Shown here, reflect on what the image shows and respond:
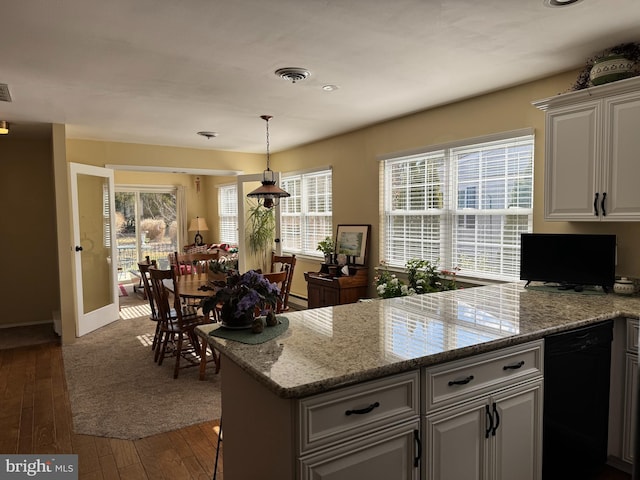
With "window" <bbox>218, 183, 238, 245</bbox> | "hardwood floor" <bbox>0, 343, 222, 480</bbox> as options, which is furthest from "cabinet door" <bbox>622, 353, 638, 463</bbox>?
"window" <bbox>218, 183, 238, 245</bbox>

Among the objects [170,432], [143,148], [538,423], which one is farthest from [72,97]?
[538,423]

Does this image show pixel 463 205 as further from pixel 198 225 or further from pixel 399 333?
pixel 198 225

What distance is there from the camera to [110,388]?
144 inches

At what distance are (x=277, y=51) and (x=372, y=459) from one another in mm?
2419

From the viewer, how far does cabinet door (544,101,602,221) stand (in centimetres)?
272

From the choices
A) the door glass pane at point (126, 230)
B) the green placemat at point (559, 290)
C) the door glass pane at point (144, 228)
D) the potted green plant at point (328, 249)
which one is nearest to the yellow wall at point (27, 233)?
the door glass pane at point (144, 228)

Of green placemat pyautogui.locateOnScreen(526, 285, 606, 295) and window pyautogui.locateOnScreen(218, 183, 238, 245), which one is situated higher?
window pyautogui.locateOnScreen(218, 183, 238, 245)

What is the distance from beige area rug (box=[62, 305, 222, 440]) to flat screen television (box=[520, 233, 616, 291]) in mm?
2593

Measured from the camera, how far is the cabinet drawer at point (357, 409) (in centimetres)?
137

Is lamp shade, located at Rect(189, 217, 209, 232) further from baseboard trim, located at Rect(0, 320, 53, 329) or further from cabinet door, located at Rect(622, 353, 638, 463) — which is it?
cabinet door, located at Rect(622, 353, 638, 463)

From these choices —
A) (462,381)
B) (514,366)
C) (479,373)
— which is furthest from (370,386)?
(514,366)

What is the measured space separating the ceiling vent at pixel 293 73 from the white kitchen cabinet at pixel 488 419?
237 centimetres

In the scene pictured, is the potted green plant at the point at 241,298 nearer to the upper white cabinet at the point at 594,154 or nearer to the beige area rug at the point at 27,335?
the upper white cabinet at the point at 594,154

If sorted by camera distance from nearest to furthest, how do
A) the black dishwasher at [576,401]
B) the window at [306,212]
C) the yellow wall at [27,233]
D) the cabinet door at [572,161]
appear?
the black dishwasher at [576,401]
the cabinet door at [572,161]
the yellow wall at [27,233]
the window at [306,212]
